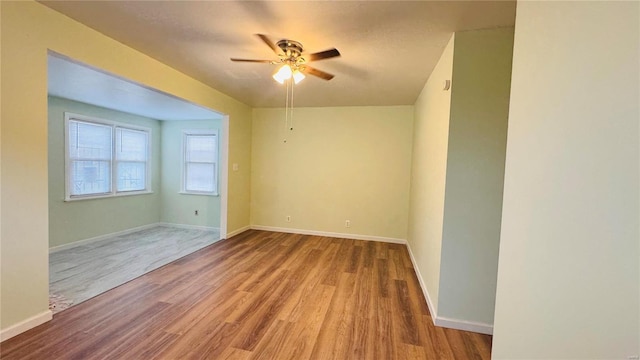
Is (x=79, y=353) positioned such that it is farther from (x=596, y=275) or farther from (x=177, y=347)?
(x=596, y=275)

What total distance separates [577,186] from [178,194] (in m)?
6.42

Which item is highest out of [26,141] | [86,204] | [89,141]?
[89,141]

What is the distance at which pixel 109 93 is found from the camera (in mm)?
3805

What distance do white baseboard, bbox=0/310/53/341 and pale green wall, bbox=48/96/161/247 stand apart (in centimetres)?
256

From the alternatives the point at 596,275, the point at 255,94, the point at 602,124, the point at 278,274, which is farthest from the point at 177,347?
the point at 255,94

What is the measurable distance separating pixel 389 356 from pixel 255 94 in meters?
3.86

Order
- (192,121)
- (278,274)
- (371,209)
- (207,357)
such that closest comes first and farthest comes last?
(207,357) < (278,274) < (371,209) < (192,121)

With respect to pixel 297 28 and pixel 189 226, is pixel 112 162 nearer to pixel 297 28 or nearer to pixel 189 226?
pixel 189 226

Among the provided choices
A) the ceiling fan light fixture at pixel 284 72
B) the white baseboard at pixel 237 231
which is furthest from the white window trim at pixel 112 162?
the ceiling fan light fixture at pixel 284 72

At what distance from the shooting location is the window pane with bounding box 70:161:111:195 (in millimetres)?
4353

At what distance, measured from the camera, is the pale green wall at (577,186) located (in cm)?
56

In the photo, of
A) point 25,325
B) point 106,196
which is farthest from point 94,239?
point 25,325

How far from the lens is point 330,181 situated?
511 centimetres

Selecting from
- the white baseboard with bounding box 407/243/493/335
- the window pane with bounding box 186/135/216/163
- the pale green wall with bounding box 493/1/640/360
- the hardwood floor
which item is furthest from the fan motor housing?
the window pane with bounding box 186/135/216/163
